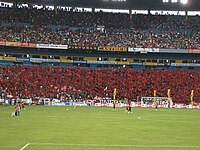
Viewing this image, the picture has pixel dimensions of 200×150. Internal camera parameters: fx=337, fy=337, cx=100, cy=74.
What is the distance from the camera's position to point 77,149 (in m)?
18.8

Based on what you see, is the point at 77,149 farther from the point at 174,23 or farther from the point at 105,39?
the point at 174,23

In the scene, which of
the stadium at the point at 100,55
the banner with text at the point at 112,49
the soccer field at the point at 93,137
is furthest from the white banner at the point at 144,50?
the soccer field at the point at 93,137

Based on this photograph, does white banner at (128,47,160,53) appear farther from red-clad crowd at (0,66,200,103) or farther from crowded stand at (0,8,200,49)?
red-clad crowd at (0,66,200,103)

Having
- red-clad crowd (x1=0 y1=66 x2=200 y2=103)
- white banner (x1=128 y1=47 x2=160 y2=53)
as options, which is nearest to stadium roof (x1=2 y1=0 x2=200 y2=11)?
white banner (x1=128 y1=47 x2=160 y2=53)

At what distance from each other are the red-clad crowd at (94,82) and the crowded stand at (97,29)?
6588 millimetres

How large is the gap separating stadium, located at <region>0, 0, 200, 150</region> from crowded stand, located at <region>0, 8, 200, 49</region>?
22cm

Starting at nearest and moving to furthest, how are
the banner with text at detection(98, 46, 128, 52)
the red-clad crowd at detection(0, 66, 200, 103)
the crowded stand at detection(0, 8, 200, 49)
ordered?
the red-clad crowd at detection(0, 66, 200, 103), the banner with text at detection(98, 46, 128, 52), the crowded stand at detection(0, 8, 200, 49)

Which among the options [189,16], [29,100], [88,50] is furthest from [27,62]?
[189,16]

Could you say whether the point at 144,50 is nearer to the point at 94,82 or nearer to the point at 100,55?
the point at 100,55

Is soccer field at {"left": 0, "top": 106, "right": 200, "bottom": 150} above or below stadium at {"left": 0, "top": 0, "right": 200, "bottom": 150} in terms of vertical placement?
below

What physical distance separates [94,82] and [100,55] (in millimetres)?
12411

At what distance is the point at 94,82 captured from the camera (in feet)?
224

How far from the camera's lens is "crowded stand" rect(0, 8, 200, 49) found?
7550 centimetres

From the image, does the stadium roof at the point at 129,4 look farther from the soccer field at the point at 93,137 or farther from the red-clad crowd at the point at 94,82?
the soccer field at the point at 93,137
